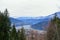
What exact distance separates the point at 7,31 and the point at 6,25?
0.88 m

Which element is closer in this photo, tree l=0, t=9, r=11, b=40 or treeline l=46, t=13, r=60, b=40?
tree l=0, t=9, r=11, b=40

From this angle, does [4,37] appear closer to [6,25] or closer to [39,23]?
[6,25]

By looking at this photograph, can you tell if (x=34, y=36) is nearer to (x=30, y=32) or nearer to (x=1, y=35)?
(x=30, y=32)

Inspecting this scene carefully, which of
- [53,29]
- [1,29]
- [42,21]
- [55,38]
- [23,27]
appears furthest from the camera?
[42,21]

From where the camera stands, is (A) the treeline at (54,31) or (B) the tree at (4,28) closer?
(B) the tree at (4,28)

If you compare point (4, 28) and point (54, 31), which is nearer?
point (4, 28)

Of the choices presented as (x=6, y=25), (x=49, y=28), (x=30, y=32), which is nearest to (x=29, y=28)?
(x=30, y=32)

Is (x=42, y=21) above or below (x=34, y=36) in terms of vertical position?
above

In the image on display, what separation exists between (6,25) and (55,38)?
977 centimetres

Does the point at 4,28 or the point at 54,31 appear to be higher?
the point at 4,28

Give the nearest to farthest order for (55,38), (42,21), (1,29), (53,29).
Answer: (1,29)
(55,38)
(53,29)
(42,21)

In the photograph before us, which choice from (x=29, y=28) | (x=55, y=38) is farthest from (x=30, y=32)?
(x=55, y=38)

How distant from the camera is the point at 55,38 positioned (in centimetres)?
3806

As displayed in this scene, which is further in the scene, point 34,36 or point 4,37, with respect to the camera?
point 34,36
